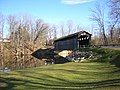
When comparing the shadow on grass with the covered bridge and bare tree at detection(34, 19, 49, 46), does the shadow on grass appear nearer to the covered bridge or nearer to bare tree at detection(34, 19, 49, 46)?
the covered bridge

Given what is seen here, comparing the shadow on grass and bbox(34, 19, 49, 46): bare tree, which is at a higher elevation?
bbox(34, 19, 49, 46): bare tree

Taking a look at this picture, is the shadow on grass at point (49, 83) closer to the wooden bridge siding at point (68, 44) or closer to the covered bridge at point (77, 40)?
the covered bridge at point (77, 40)

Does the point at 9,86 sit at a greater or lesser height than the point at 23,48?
lesser

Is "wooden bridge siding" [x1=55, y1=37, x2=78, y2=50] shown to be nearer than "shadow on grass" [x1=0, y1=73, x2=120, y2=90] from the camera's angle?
No

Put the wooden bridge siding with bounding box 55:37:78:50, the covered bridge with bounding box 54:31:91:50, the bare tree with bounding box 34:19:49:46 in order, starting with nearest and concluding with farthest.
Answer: the covered bridge with bounding box 54:31:91:50
the wooden bridge siding with bounding box 55:37:78:50
the bare tree with bounding box 34:19:49:46

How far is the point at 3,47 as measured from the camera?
72250 mm

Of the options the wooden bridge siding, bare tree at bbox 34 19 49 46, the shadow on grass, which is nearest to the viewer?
the shadow on grass

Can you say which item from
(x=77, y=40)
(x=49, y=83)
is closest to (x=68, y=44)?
(x=77, y=40)

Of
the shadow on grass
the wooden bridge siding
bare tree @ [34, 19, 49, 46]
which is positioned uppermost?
bare tree @ [34, 19, 49, 46]

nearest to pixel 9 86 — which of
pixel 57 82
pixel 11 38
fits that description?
pixel 57 82

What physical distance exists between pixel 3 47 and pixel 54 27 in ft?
165

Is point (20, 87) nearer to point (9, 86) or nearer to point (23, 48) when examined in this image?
point (9, 86)

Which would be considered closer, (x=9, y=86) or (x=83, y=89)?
(x=83, y=89)

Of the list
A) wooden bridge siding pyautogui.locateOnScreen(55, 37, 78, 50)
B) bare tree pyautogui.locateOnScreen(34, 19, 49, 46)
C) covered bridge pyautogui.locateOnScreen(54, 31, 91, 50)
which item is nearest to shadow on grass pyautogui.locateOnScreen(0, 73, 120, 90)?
covered bridge pyautogui.locateOnScreen(54, 31, 91, 50)
